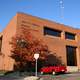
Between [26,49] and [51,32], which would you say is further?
[51,32]

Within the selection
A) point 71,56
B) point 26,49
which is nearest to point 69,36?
point 71,56

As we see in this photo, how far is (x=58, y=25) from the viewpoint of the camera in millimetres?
44188

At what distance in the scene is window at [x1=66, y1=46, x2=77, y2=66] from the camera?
44581mm

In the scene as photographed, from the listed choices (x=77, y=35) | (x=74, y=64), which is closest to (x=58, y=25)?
(x=77, y=35)

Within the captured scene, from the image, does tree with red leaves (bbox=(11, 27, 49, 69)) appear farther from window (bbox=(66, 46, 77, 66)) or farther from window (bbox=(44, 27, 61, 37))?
window (bbox=(66, 46, 77, 66))

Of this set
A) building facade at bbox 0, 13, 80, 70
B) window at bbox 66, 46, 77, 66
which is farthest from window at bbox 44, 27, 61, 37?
window at bbox 66, 46, 77, 66

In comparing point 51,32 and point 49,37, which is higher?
point 51,32

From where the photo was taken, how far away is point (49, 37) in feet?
136

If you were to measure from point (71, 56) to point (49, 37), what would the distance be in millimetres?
8376

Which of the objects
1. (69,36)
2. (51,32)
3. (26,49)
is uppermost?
(51,32)

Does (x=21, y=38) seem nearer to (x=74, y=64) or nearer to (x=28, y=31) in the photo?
(x=28, y=31)

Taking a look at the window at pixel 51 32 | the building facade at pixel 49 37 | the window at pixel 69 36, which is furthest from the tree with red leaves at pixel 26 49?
the window at pixel 69 36

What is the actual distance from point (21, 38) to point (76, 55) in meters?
20.4

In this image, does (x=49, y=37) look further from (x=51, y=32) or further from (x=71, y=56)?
(x=71, y=56)
